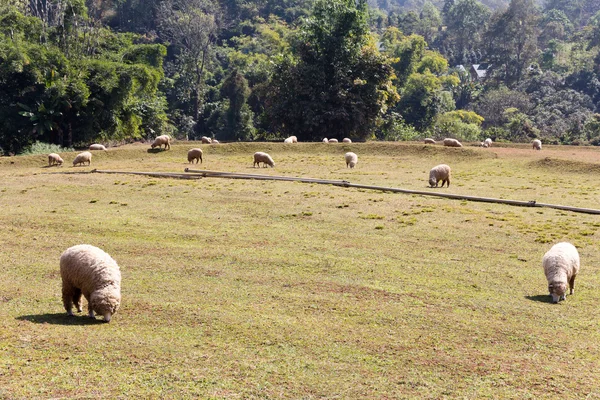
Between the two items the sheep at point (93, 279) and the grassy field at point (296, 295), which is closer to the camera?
the grassy field at point (296, 295)

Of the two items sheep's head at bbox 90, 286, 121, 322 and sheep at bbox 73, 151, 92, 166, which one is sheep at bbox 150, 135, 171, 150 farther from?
sheep's head at bbox 90, 286, 121, 322

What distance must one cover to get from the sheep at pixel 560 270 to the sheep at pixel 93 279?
9181 mm

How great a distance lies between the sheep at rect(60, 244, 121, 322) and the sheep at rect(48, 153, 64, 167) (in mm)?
27953

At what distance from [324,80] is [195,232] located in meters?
38.5

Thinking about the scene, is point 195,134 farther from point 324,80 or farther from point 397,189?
point 397,189

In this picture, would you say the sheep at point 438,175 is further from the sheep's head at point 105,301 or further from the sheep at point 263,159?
the sheep's head at point 105,301

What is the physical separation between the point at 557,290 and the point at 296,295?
5667 millimetres

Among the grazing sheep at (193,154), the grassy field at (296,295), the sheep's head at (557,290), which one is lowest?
the grassy field at (296,295)

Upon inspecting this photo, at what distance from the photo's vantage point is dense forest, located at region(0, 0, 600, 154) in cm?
4862

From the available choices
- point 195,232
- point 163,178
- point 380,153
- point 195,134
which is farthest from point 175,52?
point 195,232

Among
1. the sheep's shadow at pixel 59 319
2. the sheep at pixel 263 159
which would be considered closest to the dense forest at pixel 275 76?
the sheep at pixel 263 159

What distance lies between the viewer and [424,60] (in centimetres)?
11394

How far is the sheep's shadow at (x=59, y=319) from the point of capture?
11812mm

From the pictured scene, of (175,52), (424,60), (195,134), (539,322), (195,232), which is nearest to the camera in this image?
(539,322)
